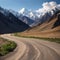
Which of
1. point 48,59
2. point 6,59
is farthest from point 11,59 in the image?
point 48,59

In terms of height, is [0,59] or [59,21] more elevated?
[59,21]

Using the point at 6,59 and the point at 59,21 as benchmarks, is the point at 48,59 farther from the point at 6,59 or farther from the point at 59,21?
the point at 59,21

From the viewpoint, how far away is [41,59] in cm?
1786

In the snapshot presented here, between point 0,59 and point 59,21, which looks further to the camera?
point 59,21

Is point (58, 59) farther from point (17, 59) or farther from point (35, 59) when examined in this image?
point (17, 59)

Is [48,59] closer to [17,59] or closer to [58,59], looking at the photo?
[58,59]

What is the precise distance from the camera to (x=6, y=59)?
1897cm

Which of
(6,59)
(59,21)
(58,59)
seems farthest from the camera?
(59,21)

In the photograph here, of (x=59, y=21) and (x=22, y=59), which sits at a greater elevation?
(x=59, y=21)

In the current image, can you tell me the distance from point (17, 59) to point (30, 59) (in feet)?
3.92

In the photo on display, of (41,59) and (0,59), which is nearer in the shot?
(41,59)

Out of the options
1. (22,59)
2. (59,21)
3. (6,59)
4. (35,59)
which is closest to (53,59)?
(35,59)

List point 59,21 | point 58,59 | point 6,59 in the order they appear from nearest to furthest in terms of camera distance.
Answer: point 58,59 → point 6,59 → point 59,21

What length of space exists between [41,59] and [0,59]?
161 inches
